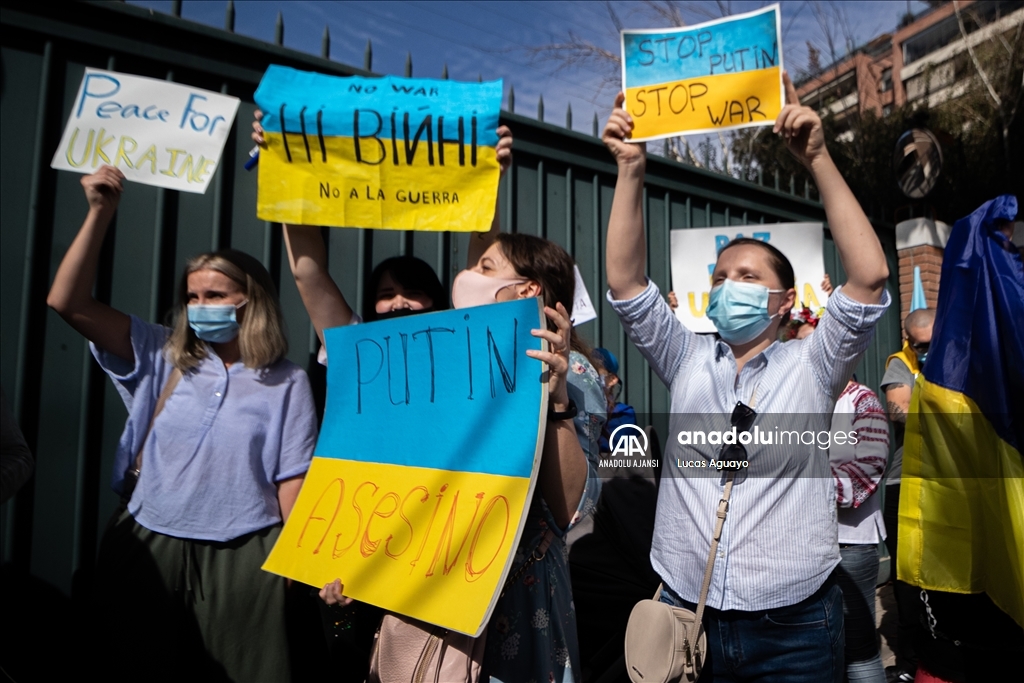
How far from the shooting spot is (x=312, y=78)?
7.21ft

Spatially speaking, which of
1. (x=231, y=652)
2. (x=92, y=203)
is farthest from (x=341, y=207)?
(x=231, y=652)

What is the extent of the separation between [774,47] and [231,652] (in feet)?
8.24

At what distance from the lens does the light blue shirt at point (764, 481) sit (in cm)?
170

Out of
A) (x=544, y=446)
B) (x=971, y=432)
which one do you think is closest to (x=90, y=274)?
(x=544, y=446)

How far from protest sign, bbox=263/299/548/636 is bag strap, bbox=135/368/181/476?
658 millimetres

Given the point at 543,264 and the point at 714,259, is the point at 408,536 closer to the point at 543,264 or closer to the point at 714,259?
the point at 543,264

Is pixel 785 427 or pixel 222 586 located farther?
pixel 222 586

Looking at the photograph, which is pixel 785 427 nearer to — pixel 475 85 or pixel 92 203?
pixel 475 85

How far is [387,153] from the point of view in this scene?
7.03 ft

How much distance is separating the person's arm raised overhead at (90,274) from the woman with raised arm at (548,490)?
1.23 m

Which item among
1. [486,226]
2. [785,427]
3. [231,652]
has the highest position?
[486,226]

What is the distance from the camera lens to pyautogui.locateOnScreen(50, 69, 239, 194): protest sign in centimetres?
221

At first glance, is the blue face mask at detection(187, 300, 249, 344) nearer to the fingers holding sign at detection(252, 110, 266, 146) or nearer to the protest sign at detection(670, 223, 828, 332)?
the fingers holding sign at detection(252, 110, 266, 146)

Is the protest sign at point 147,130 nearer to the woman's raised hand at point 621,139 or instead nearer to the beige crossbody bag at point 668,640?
the woman's raised hand at point 621,139
